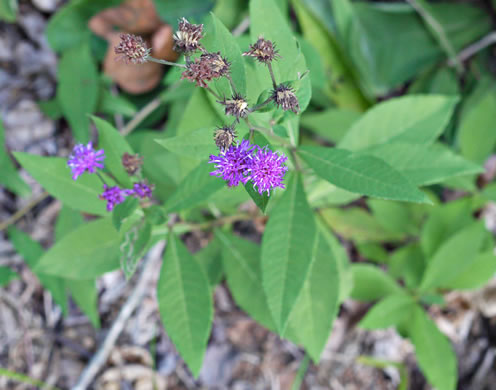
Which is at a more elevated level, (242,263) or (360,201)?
(242,263)

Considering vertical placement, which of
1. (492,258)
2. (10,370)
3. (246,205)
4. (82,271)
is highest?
(82,271)

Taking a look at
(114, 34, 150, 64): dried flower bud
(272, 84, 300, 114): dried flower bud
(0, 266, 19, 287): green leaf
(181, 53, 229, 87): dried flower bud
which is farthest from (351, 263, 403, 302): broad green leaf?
(0, 266, 19, 287): green leaf

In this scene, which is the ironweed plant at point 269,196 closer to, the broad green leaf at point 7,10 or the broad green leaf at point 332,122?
the broad green leaf at point 332,122

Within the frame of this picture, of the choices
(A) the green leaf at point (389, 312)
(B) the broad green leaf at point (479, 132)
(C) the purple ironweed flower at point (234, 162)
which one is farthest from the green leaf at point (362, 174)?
(B) the broad green leaf at point (479, 132)

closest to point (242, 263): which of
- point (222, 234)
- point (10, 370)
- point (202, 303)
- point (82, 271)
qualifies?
point (222, 234)

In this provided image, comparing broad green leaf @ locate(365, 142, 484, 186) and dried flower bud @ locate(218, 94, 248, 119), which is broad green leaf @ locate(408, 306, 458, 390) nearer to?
broad green leaf @ locate(365, 142, 484, 186)

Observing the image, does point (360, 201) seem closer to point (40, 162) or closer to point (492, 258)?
point (492, 258)
